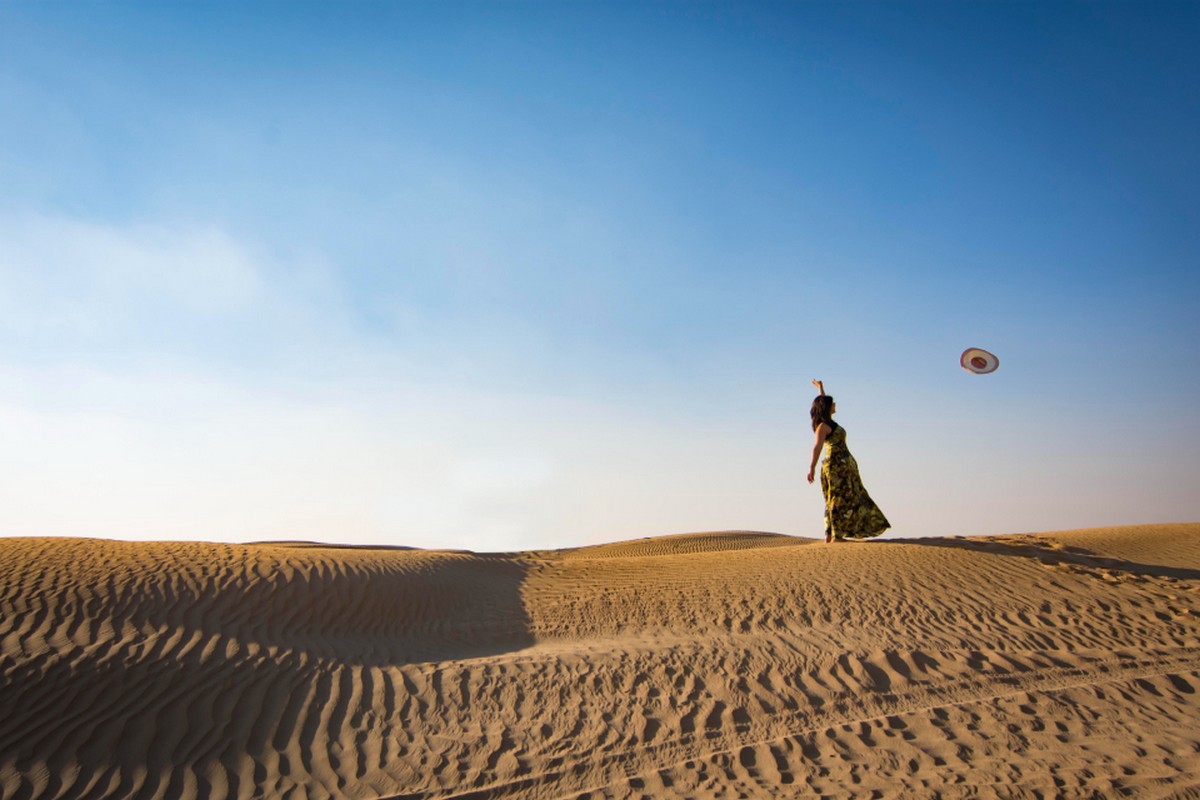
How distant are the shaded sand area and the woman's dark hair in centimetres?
235

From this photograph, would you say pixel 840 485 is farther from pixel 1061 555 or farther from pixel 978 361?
pixel 1061 555

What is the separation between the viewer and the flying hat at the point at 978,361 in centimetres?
1119

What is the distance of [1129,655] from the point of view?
9039 millimetres

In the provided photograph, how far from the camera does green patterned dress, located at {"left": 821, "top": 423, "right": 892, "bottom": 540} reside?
13281mm

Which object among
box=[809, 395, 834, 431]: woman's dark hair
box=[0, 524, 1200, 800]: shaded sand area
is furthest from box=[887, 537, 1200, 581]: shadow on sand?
box=[809, 395, 834, 431]: woman's dark hair

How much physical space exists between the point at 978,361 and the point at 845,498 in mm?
3478

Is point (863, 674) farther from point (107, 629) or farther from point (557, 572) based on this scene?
point (107, 629)

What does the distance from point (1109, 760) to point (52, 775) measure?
901 centimetres

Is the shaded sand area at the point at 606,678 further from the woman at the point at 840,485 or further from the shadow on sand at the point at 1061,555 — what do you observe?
the woman at the point at 840,485

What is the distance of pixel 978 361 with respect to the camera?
448 inches

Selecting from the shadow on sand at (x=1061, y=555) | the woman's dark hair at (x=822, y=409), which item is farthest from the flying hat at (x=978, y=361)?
the shadow on sand at (x=1061, y=555)

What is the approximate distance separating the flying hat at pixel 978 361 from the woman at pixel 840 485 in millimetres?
2478

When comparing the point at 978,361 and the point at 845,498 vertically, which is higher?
the point at 978,361

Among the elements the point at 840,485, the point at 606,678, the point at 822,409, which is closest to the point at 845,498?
the point at 840,485
